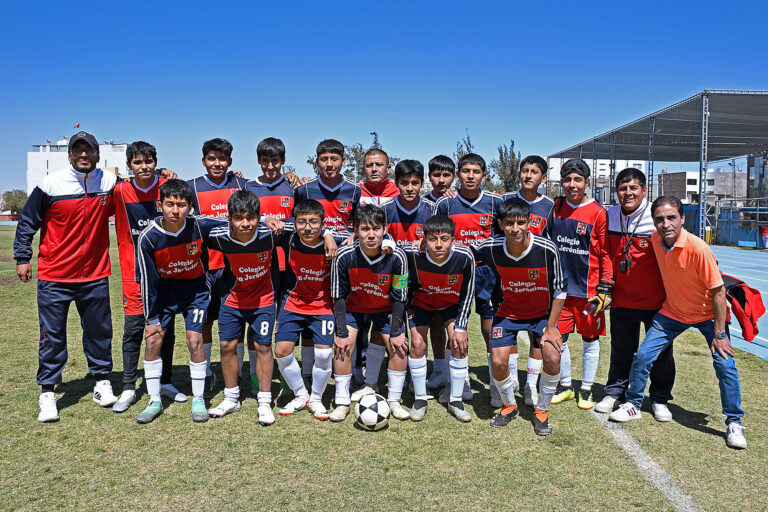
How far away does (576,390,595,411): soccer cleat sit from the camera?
4316 millimetres

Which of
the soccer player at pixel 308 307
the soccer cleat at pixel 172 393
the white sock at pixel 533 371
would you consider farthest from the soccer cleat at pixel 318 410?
the white sock at pixel 533 371

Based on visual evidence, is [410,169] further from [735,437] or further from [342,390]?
[735,437]

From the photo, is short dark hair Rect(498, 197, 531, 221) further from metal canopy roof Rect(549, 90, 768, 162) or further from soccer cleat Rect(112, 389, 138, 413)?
metal canopy roof Rect(549, 90, 768, 162)

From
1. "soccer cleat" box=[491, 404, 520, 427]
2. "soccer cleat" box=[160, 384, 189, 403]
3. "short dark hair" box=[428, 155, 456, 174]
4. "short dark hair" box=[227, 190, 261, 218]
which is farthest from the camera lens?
"short dark hair" box=[428, 155, 456, 174]

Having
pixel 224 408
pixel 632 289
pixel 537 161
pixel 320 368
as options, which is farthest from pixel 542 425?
pixel 224 408

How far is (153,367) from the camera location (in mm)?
4164

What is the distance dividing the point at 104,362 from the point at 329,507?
2759 millimetres

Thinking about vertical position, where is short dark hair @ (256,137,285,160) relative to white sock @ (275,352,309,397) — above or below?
above

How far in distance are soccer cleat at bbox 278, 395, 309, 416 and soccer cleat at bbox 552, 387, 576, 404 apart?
2242 millimetres

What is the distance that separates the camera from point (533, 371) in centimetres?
434

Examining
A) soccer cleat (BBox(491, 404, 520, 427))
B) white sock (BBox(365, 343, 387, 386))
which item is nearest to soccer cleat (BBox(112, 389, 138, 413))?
white sock (BBox(365, 343, 387, 386))

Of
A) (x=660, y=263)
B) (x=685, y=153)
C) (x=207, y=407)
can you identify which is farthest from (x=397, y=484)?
(x=685, y=153)

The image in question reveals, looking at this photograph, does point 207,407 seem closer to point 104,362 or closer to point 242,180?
point 104,362

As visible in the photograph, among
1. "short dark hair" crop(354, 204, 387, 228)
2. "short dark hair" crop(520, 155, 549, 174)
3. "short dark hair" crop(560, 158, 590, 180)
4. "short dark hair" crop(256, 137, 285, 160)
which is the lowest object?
"short dark hair" crop(354, 204, 387, 228)
